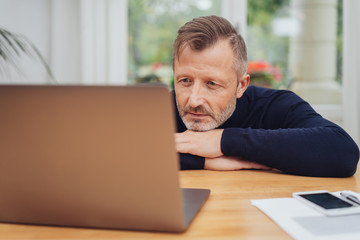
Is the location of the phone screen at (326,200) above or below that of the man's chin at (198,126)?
below

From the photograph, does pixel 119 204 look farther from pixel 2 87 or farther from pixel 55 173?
pixel 2 87

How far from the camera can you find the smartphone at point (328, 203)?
0.69 meters

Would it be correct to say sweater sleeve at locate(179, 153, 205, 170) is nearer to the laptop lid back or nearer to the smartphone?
the smartphone

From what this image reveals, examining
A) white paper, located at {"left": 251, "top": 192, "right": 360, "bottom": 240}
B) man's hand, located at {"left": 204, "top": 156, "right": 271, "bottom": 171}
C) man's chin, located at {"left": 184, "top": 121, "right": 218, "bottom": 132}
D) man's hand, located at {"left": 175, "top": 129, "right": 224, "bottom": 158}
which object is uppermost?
man's chin, located at {"left": 184, "top": 121, "right": 218, "bottom": 132}

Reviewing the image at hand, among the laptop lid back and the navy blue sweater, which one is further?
the navy blue sweater

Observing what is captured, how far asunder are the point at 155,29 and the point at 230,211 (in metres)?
2.56

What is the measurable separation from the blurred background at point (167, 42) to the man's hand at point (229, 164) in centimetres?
189

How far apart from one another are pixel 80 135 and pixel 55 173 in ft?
0.27

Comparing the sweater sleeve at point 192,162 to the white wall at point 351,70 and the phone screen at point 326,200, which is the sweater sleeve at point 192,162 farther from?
the white wall at point 351,70

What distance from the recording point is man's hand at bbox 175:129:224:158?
1.15 m

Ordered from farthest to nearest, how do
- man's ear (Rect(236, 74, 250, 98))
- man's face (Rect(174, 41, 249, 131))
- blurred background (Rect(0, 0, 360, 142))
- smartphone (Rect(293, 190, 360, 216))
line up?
blurred background (Rect(0, 0, 360, 142)) < man's ear (Rect(236, 74, 250, 98)) < man's face (Rect(174, 41, 249, 131)) < smartphone (Rect(293, 190, 360, 216))

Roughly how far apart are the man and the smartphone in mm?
315

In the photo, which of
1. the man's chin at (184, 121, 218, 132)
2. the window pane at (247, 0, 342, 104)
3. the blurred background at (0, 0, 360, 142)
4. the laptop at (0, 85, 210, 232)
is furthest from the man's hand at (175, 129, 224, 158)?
the window pane at (247, 0, 342, 104)

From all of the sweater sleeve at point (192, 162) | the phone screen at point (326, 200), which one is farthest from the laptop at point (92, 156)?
the sweater sleeve at point (192, 162)
